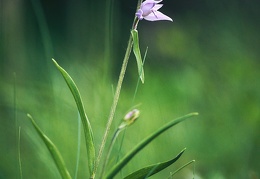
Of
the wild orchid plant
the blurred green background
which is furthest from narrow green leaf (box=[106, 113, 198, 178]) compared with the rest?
the blurred green background

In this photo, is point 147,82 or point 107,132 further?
point 147,82

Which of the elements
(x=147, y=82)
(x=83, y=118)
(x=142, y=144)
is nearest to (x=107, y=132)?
(x=83, y=118)

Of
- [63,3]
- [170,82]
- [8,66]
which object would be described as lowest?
[170,82]

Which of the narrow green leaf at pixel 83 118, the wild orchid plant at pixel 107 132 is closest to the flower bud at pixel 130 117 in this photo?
the wild orchid plant at pixel 107 132

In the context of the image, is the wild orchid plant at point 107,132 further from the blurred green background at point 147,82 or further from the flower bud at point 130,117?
the blurred green background at point 147,82

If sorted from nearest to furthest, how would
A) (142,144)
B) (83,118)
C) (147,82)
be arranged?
(142,144) < (83,118) < (147,82)

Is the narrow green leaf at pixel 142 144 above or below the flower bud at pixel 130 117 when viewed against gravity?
below

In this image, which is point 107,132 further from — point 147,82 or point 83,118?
point 147,82

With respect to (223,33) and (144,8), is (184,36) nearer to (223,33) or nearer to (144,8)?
(223,33)

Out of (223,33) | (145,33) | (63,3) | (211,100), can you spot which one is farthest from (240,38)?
(63,3)
